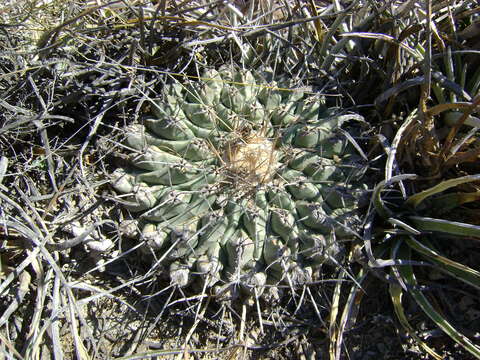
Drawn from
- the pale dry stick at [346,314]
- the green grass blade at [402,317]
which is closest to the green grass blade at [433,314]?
the green grass blade at [402,317]

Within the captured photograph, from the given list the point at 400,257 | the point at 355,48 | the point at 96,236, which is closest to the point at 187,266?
the point at 96,236

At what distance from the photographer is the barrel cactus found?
6.60 ft

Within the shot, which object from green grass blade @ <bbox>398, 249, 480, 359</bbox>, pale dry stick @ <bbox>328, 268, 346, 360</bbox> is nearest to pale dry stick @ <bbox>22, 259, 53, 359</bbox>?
pale dry stick @ <bbox>328, 268, 346, 360</bbox>

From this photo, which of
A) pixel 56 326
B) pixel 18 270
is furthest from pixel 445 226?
pixel 18 270

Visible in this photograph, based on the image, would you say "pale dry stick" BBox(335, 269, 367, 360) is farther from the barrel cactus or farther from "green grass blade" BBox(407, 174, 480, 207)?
"green grass blade" BBox(407, 174, 480, 207)

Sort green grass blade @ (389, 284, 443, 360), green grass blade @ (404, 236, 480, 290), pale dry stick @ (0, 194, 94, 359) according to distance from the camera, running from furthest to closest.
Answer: green grass blade @ (389, 284, 443, 360) < green grass blade @ (404, 236, 480, 290) < pale dry stick @ (0, 194, 94, 359)

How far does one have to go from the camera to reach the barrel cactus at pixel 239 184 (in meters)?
2.01

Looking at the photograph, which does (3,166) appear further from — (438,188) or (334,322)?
(438,188)

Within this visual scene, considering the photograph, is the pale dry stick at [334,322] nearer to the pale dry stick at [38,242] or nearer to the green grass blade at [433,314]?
the green grass blade at [433,314]

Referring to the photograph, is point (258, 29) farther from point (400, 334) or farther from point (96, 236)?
Answer: point (400, 334)

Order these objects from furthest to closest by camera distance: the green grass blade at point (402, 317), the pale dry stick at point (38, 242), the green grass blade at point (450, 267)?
the green grass blade at point (402, 317), the green grass blade at point (450, 267), the pale dry stick at point (38, 242)

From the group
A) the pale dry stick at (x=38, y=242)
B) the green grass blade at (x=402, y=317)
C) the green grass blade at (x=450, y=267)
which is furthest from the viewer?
the green grass blade at (x=402, y=317)

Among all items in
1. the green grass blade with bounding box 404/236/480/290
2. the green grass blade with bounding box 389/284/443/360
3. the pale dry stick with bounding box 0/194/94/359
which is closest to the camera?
the pale dry stick with bounding box 0/194/94/359

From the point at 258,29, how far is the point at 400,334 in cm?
174
